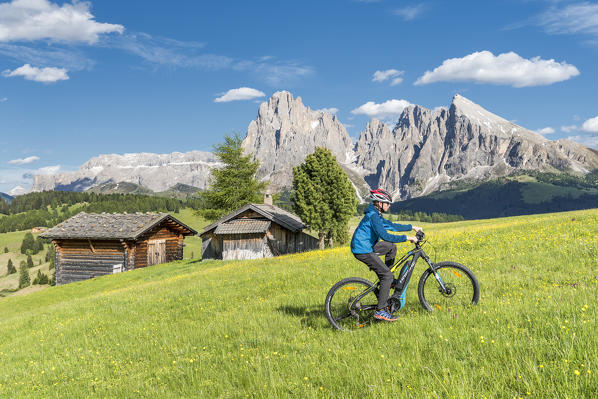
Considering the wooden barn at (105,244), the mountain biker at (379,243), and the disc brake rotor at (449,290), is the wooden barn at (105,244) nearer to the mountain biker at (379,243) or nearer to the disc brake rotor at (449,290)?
the mountain biker at (379,243)

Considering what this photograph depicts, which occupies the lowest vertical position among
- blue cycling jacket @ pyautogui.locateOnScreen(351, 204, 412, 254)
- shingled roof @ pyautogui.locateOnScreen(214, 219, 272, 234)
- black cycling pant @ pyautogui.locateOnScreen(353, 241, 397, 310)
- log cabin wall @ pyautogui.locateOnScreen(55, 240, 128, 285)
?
log cabin wall @ pyautogui.locateOnScreen(55, 240, 128, 285)

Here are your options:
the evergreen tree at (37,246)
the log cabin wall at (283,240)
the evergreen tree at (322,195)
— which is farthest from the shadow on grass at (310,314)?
the evergreen tree at (37,246)

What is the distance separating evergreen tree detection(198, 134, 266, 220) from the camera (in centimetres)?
5034

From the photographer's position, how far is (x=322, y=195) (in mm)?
41500

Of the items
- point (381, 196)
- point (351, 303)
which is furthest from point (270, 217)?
point (381, 196)

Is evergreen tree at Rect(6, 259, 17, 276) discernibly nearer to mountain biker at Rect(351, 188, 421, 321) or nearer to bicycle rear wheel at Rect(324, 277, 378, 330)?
bicycle rear wheel at Rect(324, 277, 378, 330)

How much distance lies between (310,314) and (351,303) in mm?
1519

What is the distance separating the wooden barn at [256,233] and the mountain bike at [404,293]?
32308mm

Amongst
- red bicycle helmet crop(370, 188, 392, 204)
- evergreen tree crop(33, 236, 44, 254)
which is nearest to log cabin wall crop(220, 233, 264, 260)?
red bicycle helmet crop(370, 188, 392, 204)

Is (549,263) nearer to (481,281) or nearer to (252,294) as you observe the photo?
(481,281)

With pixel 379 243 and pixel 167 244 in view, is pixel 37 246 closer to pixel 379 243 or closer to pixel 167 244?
pixel 167 244

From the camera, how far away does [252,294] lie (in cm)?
1273

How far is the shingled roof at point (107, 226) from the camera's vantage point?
40.5m

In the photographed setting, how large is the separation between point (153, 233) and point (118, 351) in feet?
127
